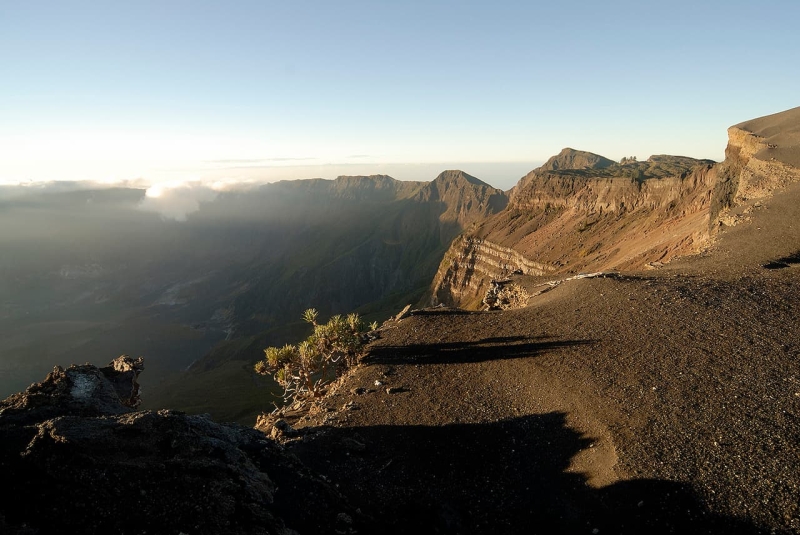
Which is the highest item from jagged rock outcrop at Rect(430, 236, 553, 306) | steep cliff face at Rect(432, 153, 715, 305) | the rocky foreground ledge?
steep cliff face at Rect(432, 153, 715, 305)

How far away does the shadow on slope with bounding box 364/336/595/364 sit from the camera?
2250 cm

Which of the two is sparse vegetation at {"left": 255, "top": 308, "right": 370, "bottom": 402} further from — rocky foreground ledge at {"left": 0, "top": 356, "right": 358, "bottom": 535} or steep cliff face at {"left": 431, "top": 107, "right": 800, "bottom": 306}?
steep cliff face at {"left": 431, "top": 107, "right": 800, "bottom": 306}

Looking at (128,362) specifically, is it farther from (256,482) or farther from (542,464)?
(542,464)

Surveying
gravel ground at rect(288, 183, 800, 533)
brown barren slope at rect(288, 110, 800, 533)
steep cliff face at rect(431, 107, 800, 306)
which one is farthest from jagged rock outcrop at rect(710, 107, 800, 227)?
gravel ground at rect(288, 183, 800, 533)

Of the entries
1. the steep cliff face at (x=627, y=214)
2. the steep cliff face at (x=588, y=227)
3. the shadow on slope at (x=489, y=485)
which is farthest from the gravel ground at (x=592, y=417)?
the steep cliff face at (x=588, y=227)

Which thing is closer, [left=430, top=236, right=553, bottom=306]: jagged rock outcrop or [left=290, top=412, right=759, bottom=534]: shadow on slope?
[left=290, top=412, right=759, bottom=534]: shadow on slope

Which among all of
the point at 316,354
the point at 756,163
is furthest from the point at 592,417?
the point at 756,163

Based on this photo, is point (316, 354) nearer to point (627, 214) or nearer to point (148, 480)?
point (148, 480)

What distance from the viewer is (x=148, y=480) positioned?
9.73 m

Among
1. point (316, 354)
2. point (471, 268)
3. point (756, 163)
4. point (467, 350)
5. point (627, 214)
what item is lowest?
point (471, 268)

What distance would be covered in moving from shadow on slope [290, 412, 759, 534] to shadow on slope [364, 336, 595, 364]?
5.80 m

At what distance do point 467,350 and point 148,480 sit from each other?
17457 millimetres

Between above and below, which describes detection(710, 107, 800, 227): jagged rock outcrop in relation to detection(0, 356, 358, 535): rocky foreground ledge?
above

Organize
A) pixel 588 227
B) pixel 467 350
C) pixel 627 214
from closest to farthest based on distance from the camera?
pixel 467 350, pixel 627 214, pixel 588 227
